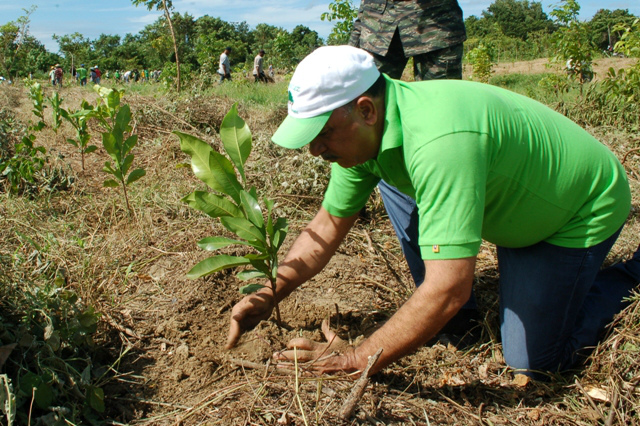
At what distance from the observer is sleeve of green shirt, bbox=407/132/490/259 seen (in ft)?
4.73

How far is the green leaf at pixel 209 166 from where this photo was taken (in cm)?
180

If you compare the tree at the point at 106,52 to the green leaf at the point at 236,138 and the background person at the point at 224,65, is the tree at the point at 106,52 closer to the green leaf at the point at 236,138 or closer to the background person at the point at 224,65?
the background person at the point at 224,65

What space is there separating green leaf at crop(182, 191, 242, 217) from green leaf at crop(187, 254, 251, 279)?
0.16 metres

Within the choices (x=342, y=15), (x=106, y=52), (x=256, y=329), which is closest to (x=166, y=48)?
(x=342, y=15)

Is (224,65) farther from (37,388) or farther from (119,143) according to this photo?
(37,388)

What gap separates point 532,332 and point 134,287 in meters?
1.80

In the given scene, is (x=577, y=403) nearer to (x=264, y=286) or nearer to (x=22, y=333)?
(x=264, y=286)

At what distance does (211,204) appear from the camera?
1796 millimetres

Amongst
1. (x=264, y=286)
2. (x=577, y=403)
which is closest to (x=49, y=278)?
(x=264, y=286)

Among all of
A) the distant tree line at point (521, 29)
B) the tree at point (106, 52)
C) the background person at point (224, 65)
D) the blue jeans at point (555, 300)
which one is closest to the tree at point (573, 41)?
the blue jeans at point (555, 300)

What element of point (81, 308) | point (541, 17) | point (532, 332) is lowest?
point (532, 332)

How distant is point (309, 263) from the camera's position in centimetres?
209

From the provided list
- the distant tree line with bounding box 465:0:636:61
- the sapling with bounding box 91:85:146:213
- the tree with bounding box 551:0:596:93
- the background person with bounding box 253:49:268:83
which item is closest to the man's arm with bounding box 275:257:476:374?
the sapling with bounding box 91:85:146:213

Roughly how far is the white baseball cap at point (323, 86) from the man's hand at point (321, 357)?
71cm
